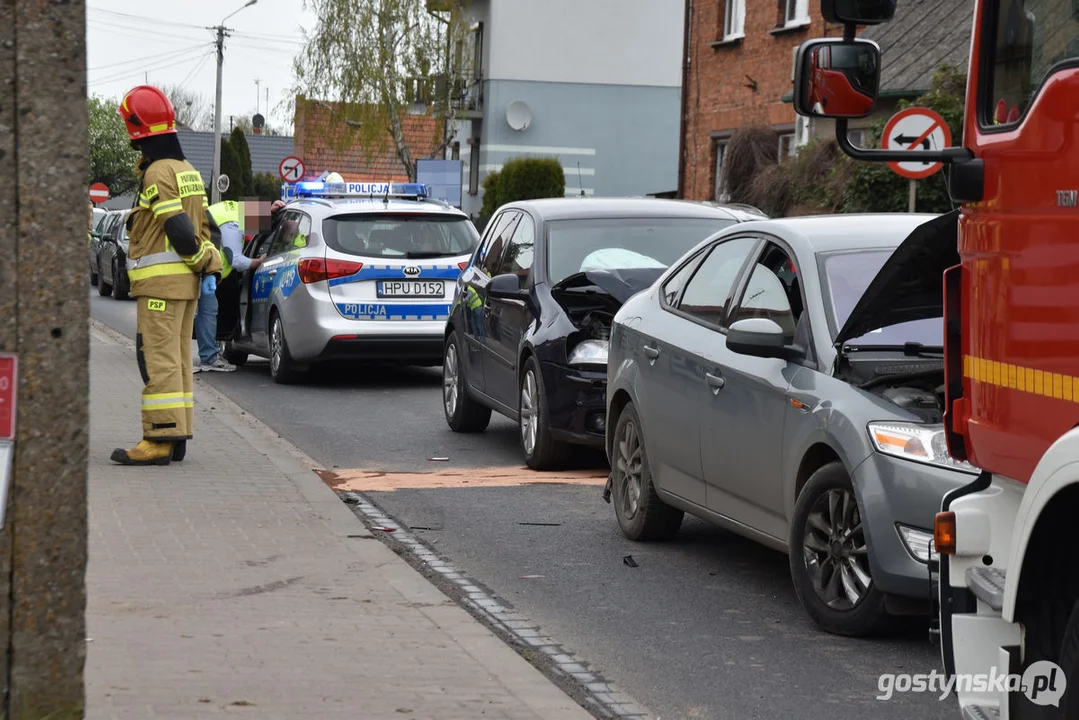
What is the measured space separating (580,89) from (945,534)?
184 ft

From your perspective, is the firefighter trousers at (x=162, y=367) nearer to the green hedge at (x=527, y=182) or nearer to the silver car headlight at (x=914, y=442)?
the silver car headlight at (x=914, y=442)

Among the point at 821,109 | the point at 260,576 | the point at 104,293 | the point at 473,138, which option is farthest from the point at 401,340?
the point at 473,138

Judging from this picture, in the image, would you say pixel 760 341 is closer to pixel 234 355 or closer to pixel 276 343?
pixel 276 343

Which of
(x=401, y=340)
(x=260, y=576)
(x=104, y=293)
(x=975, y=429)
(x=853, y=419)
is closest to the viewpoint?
(x=975, y=429)

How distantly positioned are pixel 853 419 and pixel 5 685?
3.15 meters

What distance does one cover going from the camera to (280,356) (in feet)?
51.4

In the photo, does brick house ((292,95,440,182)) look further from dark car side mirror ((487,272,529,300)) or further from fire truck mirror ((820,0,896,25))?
fire truck mirror ((820,0,896,25))

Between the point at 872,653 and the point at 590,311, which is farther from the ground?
the point at 590,311

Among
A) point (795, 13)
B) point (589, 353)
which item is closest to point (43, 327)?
point (589, 353)

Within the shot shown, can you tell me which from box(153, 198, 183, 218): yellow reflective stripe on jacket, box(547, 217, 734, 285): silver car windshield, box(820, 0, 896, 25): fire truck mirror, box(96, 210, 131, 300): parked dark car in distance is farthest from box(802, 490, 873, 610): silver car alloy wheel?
box(96, 210, 131, 300): parked dark car in distance

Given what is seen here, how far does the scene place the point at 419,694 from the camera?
5242 mm

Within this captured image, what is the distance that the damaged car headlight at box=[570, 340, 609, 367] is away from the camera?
33.2ft

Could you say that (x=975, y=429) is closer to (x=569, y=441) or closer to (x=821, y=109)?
(x=821, y=109)

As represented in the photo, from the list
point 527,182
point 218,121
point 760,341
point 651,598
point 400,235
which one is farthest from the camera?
point 218,121
